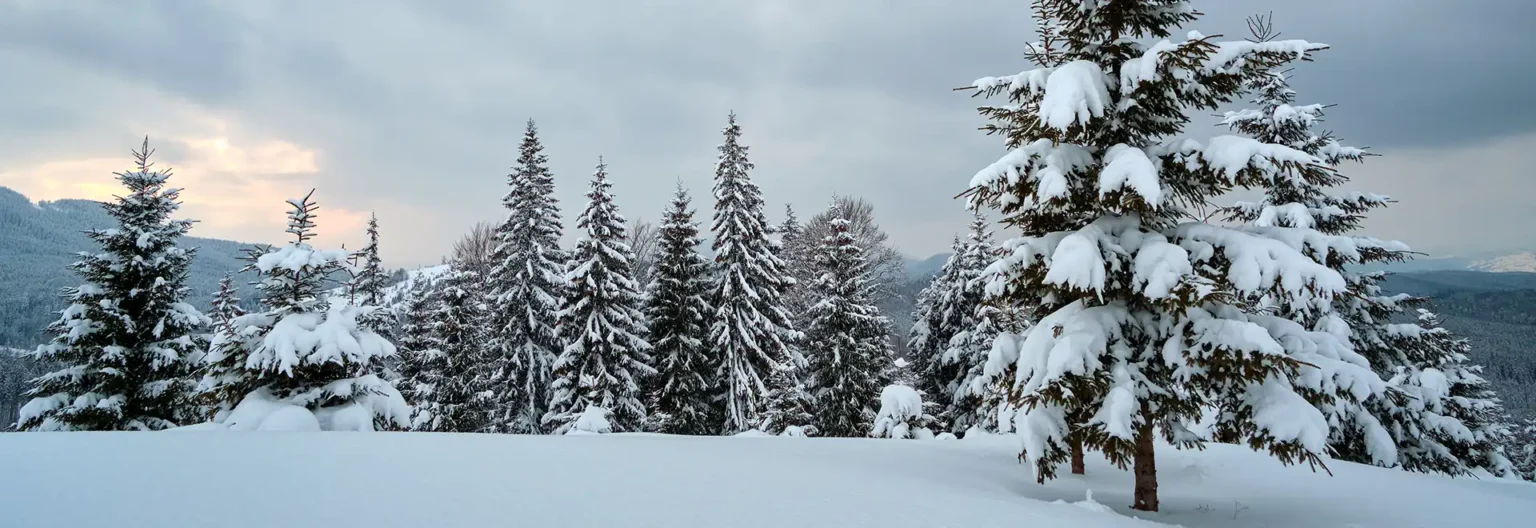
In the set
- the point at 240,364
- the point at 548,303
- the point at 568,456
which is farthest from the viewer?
the point at 548,303

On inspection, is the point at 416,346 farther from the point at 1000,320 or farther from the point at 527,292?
the point at 1000,320

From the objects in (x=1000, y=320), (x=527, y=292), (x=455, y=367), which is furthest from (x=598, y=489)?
(x=455, y=367)

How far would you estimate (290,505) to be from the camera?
14.8ft

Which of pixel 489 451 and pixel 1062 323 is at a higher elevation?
pixel 1062 323

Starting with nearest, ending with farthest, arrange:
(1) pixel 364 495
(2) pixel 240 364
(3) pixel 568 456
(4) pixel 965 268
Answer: (1) pixel 364 495
(3) pixel 568 456
(2) pixel 240 364
(4) pixel 965 268

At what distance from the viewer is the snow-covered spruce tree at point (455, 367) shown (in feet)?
86.8

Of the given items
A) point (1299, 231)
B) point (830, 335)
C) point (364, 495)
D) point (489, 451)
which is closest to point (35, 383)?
point (489, 451)

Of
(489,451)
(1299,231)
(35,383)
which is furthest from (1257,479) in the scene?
(35,383)

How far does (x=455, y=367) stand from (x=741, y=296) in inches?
484

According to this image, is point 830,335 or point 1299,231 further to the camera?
point 830,335

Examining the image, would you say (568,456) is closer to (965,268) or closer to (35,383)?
(35,383)

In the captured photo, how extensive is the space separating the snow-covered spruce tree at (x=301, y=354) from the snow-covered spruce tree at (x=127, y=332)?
708cm

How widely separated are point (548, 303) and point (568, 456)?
1872 centimetres

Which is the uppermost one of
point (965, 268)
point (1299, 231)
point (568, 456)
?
point (965, 268)
